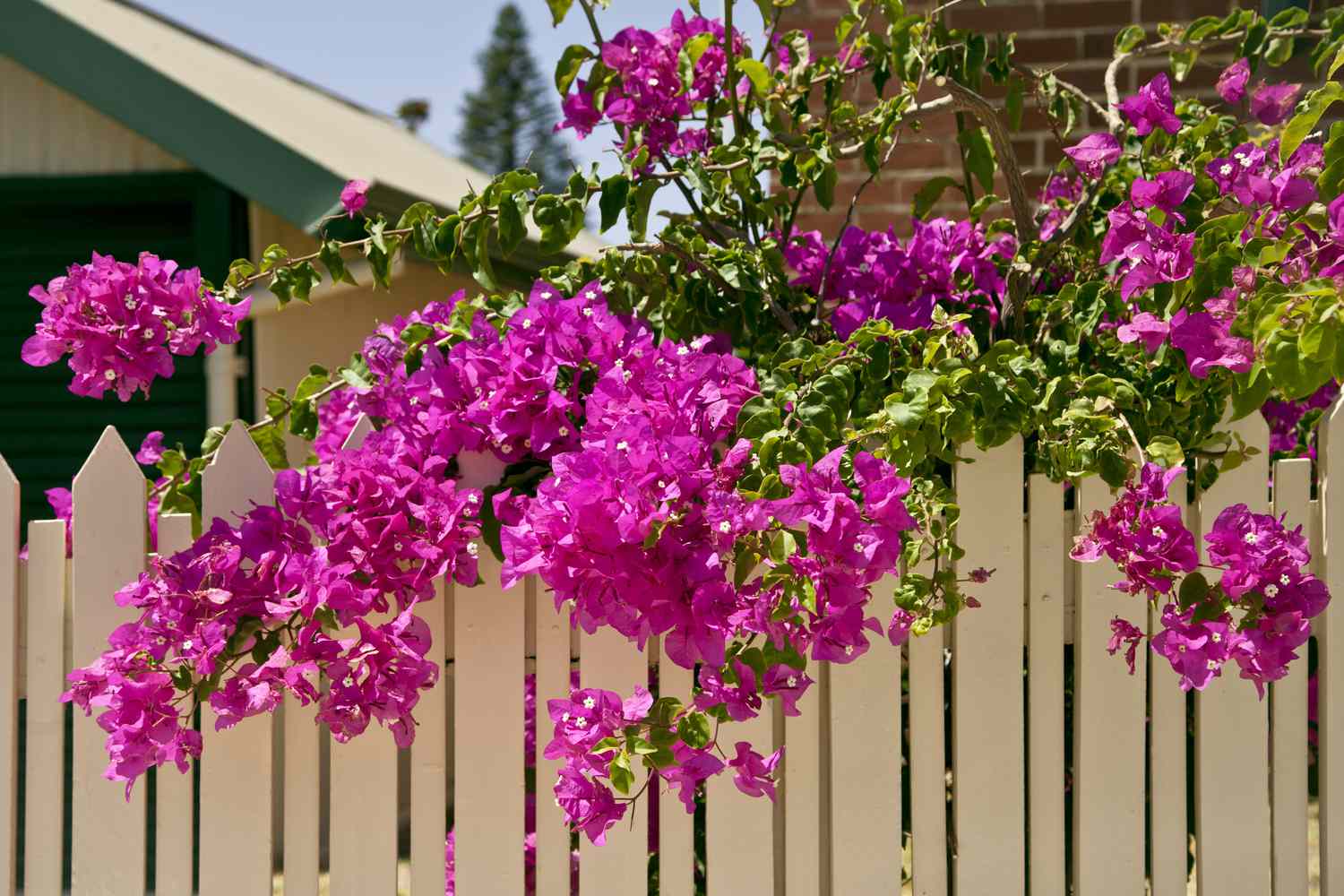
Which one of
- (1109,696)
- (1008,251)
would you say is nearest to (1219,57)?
(1008,251)

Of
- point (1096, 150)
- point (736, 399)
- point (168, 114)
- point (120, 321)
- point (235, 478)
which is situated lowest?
point (235, 478)

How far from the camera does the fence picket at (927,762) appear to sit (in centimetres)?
214

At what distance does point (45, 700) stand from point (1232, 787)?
7.15ft

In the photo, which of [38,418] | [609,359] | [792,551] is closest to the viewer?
[792,551]

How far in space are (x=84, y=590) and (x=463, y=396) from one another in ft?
2.65

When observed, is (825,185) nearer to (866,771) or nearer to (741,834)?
(866,771)

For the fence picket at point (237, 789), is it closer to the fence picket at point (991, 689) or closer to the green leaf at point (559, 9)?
the green leaf at point (559, 9)

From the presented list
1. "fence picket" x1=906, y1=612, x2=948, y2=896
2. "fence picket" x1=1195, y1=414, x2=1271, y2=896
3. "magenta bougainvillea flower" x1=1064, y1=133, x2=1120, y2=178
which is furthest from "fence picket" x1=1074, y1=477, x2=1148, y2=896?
"magenta bougainvillea flower" x1=1064, y1=133, x2=1120, y2=178

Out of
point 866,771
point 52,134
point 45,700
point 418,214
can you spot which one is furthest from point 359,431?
point 52,134

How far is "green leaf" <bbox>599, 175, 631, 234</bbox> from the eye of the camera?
2.02 metres

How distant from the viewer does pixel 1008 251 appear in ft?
8.70

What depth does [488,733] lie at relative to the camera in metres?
2.17

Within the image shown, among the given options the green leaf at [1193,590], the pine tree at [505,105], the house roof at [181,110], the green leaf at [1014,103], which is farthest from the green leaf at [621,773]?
the pine tree at [505,105]

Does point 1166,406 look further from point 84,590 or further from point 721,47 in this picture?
point 84,590
